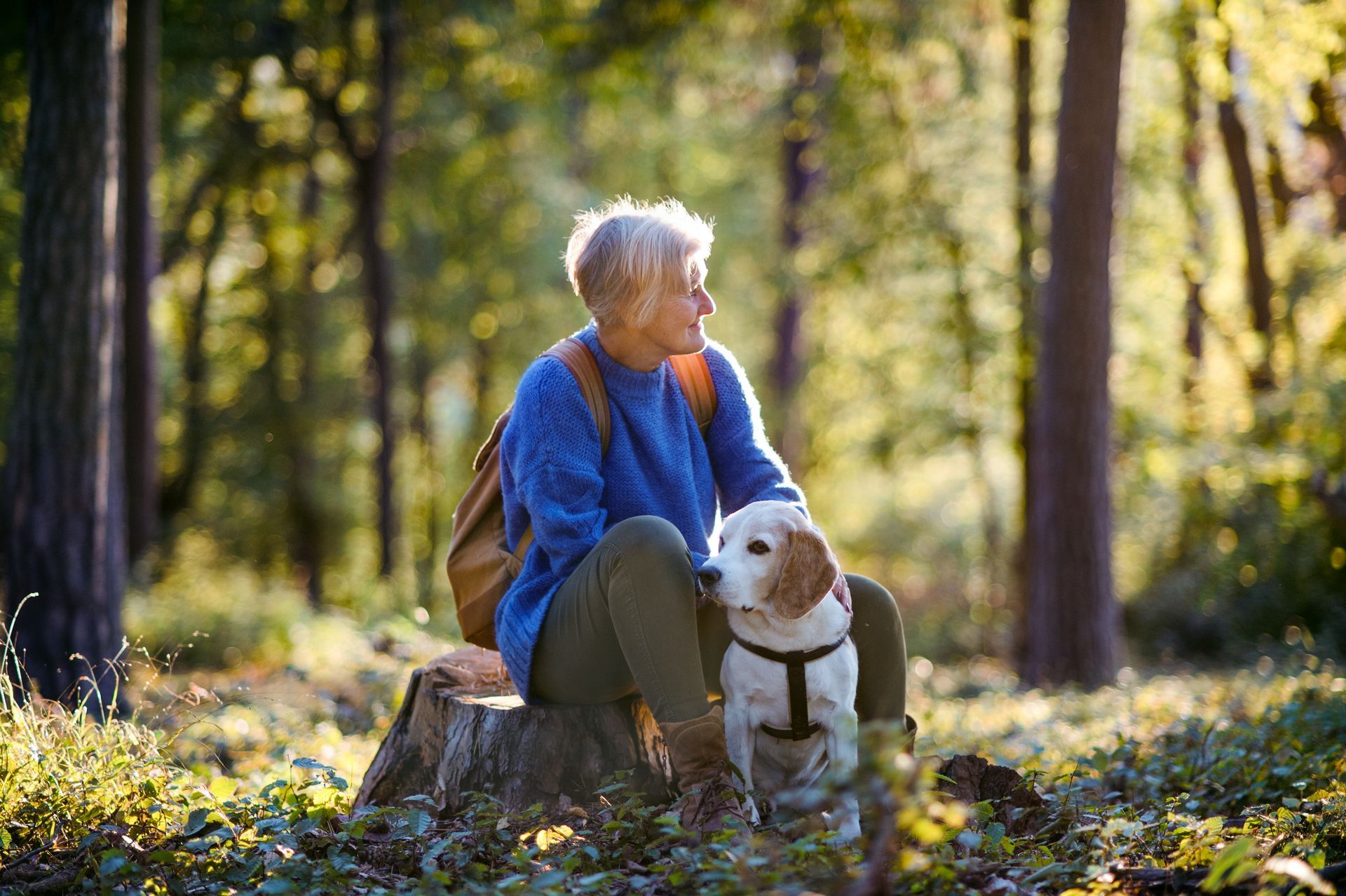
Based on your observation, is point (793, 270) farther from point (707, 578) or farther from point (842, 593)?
point (707, 578)

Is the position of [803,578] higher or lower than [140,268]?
lower

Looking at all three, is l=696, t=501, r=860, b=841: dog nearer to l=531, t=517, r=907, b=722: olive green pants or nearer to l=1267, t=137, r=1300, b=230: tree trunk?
l=531, t=517, r=907, b=722: olive green pants

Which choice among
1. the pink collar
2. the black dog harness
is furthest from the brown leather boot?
the pink collar

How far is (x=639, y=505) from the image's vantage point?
3.53m

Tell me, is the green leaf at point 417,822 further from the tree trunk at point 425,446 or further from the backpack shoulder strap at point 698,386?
the tree trunk at point 425,446

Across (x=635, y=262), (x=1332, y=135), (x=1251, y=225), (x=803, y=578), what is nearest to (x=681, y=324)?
(x=635, y=262)

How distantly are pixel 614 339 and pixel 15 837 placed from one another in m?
2.24

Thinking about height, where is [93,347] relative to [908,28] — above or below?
below

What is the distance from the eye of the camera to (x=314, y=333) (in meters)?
17.5

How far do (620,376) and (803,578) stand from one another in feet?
3.04

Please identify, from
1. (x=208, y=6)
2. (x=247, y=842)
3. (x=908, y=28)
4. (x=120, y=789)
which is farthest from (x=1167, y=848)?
(x=208, y=6)

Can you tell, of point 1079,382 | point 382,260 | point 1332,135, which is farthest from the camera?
point 382,260

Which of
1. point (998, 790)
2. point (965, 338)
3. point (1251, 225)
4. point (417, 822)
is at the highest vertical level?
point (1251, 225)

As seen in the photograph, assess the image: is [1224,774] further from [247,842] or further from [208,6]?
[208,6]
